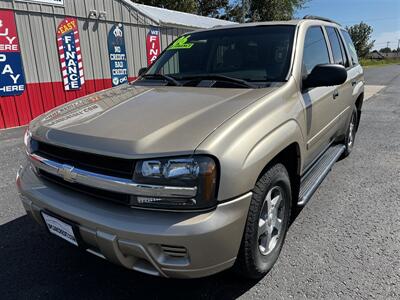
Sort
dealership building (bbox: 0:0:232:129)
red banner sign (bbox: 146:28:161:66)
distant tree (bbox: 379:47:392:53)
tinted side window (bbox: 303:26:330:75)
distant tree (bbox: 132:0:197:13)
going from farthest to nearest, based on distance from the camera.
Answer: distant tree (bbox: 379:47:392:53), distant tree (bbox: 132:0:197:13), red banner sign (bbox: 146:28:161:66), dealership building (bbox: 0:0:232:129), tinted side window (bbox: 303:26:330:75)

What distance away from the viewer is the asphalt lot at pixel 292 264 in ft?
7.77

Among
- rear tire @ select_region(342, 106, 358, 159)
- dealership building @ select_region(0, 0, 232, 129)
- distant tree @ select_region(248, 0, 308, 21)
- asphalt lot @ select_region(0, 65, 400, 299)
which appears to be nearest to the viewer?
asphalt lot @ select_region(0, 65, 400, 299)

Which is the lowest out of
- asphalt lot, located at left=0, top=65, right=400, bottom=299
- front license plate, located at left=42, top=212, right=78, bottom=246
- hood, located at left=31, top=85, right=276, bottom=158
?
asphalt lot, located at left=0, top=65, right=400, bottom=299

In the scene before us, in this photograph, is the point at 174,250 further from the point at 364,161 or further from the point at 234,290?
the point at 364,161

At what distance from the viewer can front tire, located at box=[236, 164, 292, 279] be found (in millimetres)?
2086

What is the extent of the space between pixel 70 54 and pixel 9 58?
1685mm

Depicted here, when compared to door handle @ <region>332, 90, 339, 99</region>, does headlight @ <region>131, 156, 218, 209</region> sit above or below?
below

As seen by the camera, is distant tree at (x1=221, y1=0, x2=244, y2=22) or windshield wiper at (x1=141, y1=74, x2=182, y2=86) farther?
distant tree at (x1=221, y1=0, x2=244, y2=22)

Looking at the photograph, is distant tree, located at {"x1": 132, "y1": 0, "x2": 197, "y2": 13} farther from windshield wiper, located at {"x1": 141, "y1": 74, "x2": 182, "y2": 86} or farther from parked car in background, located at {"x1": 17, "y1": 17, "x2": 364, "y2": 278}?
parked car in background, located at {"x1": 17, "y1": 17, "x2": 364, "y2": 278}

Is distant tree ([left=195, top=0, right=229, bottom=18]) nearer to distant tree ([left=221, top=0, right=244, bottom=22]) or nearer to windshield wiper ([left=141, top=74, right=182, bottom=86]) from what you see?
distant tree ([left=221, top=0, right=244, bottom=22])

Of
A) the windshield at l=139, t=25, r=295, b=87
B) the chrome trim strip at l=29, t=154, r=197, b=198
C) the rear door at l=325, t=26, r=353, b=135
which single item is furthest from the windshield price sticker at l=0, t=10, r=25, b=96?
the rear door at l=325, t=26, r=353, b=135

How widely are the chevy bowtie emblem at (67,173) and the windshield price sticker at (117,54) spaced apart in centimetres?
876

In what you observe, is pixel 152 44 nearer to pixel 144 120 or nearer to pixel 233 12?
pixel 144 120

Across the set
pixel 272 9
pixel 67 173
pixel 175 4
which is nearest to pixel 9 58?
pixel 67 173
